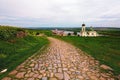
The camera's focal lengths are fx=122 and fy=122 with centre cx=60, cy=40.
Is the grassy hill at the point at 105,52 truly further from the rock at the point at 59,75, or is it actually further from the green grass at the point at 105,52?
the rock at the point at 59,75

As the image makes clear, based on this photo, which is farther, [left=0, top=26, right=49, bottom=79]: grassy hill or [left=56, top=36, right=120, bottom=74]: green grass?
[left=56, top=36, right=120, bottom=74]: green grass

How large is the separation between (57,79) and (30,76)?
1260 millimetres

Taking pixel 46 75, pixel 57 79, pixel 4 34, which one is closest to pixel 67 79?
pixel 57 79

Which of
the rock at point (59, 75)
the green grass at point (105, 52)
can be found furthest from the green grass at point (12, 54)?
the green grass at point (105, 52)

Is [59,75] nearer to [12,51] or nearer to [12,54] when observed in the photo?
[12,54]

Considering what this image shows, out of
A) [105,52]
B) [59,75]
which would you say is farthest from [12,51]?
[105,52]

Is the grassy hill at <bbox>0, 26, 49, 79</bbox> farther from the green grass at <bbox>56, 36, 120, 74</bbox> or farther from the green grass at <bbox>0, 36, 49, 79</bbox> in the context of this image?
the green grass at <bbox>56, 36, 120, 74</bbox>

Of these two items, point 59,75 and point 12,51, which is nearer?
point 59,75

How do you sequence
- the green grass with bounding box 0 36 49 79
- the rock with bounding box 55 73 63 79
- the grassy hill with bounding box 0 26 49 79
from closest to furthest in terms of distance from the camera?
1. the rock with bounding box 55 73 63 79
2. the green grass with bounding box 0 36 49 79
3. the grassy hill with bounding box 0 26 49 79

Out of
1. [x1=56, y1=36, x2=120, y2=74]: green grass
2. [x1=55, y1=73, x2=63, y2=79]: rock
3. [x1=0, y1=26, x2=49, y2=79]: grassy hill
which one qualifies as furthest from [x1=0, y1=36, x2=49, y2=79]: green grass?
[x1=56, y1=36, x2=120, y2=74]: green grass

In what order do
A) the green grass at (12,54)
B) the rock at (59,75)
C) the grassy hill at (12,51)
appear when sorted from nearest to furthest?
the rock at (59,75) → the green grass at (12,54) → the grassy hill at (12,51)

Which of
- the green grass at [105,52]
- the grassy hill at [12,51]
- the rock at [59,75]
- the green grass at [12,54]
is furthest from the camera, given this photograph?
the green grass at [105,52]

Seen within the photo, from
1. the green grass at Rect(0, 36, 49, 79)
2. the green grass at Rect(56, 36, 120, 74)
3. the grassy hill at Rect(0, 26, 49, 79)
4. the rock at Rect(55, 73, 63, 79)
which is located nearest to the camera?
the rock at Rect(55, 73, 63, 79)

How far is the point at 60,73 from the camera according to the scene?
602 centimetres
